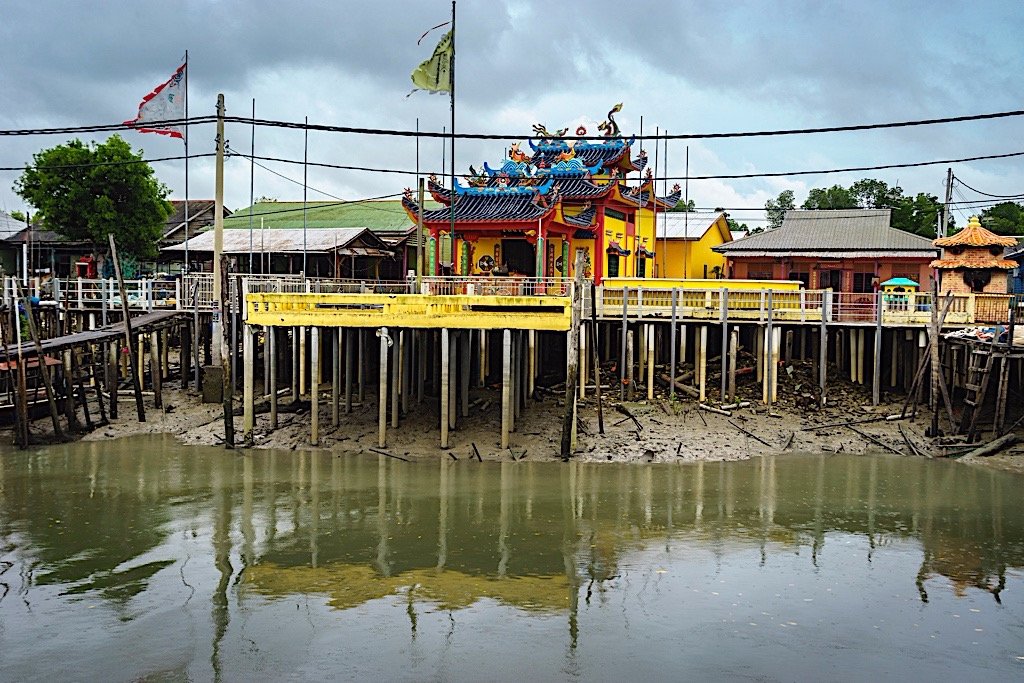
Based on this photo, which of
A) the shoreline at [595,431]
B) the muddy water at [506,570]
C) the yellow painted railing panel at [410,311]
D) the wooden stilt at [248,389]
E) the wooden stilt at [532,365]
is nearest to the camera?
the muddy water at [506,570]

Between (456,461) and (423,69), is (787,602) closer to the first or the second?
(456,461)

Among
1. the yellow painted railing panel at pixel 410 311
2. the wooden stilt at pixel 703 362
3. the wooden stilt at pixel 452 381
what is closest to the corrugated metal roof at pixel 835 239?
the wooden stilt at pixel 703 362

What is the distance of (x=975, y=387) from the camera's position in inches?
933

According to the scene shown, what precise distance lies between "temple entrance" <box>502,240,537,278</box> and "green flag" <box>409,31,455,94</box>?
25.5ft

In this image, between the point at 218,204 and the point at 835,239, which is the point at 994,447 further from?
the point at 218,204

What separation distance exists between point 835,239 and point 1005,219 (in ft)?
70.0

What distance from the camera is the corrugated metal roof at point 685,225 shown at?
145 ft

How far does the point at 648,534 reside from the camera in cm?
1778

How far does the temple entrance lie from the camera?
109 ft

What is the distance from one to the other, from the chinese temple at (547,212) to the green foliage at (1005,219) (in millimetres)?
25060

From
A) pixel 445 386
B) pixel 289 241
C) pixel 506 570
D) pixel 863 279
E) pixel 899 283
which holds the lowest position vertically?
pixel 506 570

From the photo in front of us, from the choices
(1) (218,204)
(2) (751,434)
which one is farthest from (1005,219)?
(1) (218,204)

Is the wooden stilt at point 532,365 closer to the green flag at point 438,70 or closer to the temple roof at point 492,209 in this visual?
the temple roof at point 492,209

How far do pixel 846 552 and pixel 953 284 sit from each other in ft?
56.4
